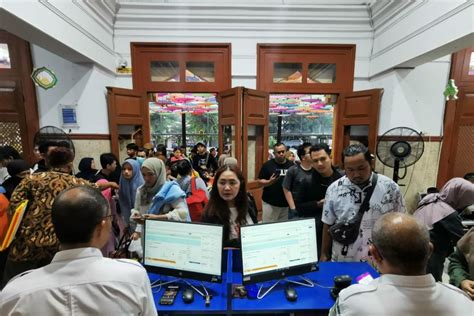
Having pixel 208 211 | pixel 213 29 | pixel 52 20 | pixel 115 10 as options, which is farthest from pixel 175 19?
pixel 208 211

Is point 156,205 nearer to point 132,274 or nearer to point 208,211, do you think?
point 208,211

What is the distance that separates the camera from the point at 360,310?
2.77ft

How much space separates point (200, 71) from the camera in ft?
14.8

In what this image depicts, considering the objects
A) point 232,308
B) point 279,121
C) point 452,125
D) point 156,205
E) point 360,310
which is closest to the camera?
point 360,310

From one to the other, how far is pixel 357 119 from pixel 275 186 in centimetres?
222

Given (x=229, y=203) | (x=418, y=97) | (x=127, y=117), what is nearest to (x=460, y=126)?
(x=418, y=97)

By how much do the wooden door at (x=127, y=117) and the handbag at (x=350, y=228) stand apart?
3644mm

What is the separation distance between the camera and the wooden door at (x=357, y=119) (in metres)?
3.98

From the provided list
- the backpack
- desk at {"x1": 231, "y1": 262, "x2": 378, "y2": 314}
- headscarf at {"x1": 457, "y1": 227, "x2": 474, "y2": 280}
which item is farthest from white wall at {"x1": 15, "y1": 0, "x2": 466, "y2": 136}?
desk at {"x1": 231, "y1": 262, "x2": 378, "y2": 314}

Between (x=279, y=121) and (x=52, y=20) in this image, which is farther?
(x=279, y=121)

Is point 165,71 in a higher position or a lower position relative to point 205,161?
higher

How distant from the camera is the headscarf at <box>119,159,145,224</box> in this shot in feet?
8.54

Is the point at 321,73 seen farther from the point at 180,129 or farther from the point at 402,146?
the point at 180,129

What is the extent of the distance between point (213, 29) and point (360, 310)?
4.54m
